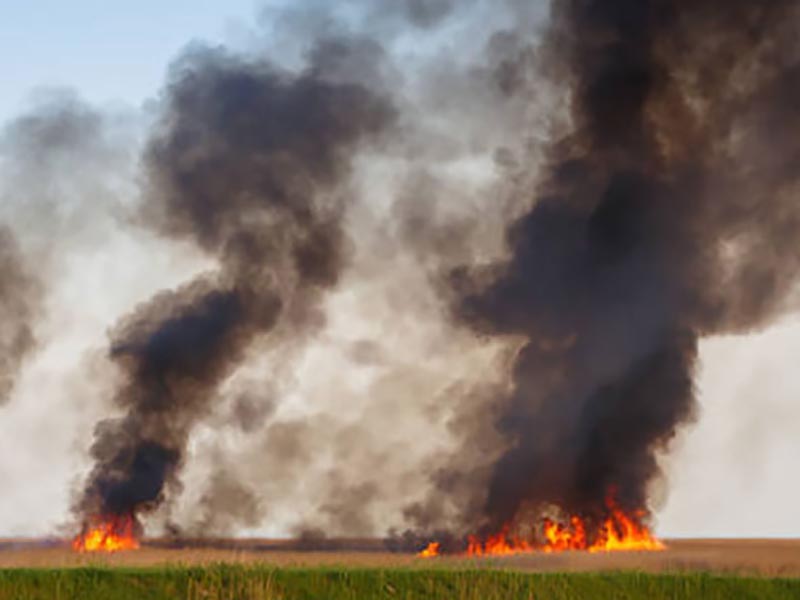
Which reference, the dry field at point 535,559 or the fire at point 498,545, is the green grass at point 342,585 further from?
the fire at point 498,545

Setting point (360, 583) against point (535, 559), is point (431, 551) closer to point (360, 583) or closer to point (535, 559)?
point (535, 559)

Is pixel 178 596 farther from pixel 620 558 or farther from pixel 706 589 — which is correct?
pixel 620 558

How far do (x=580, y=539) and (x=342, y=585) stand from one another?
151 feet

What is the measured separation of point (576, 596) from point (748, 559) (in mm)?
33146

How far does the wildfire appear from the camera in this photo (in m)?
79.3

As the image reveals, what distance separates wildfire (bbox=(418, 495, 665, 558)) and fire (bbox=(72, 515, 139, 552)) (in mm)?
24589

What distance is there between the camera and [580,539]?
81.0 meters

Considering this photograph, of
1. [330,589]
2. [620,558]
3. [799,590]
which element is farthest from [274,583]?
[620,558]

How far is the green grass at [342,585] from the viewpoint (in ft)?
120

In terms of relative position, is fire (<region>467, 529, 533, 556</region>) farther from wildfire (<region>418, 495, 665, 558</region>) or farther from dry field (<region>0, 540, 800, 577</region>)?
dry field (<region>0, 540, 800, 577</region>)

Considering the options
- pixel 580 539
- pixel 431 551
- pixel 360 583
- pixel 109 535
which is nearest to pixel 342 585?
pixel 360 583

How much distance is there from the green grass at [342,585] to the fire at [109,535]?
5342cm

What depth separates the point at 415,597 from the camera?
3719 centimetres

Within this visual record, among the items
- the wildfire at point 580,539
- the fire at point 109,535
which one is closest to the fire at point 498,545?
the wildfire at point 580,539
